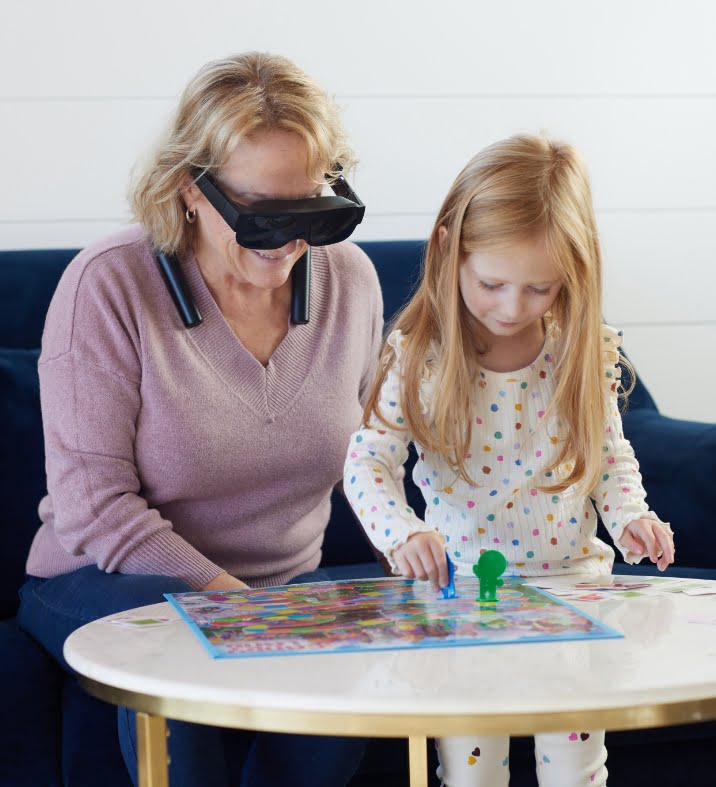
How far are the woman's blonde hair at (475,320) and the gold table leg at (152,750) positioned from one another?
546 millimetres

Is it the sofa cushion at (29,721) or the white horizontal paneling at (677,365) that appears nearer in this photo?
the sofa cushion at (29,721)

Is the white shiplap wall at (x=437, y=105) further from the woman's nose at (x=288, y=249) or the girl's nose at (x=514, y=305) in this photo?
the girl's nose at (x=514, y=305)

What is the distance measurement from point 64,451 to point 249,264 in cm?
35

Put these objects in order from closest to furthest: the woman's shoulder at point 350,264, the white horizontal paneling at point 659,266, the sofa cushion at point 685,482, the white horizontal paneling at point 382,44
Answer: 1. the woman's shoulder at point 350,264
2. the sofa cushion at point 685,482
3. the white horizontal paneling at point 382,44
4. the white horizontal paneling at point 659,266

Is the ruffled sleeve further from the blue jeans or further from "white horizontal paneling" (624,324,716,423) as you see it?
"white horizontal paneling" (624,324,716,423)

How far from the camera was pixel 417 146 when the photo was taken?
2.49m

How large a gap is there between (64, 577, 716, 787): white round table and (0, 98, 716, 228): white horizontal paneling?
142cm

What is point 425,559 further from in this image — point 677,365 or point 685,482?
point 677,365

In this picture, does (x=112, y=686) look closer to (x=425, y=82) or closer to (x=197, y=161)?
(x=197, y=161)

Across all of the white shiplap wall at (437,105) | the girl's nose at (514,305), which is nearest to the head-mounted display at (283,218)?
the girl's nose at (514,305)

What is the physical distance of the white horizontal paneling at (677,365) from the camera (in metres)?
2.68

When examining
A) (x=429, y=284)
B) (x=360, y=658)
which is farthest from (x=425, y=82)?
(x=360, y=658)

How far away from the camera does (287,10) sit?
2.38 metres

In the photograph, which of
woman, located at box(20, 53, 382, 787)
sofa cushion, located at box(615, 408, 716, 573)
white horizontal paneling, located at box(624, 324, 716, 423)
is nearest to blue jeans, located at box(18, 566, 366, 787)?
woman, located at box(20, 53, 382, 787)
